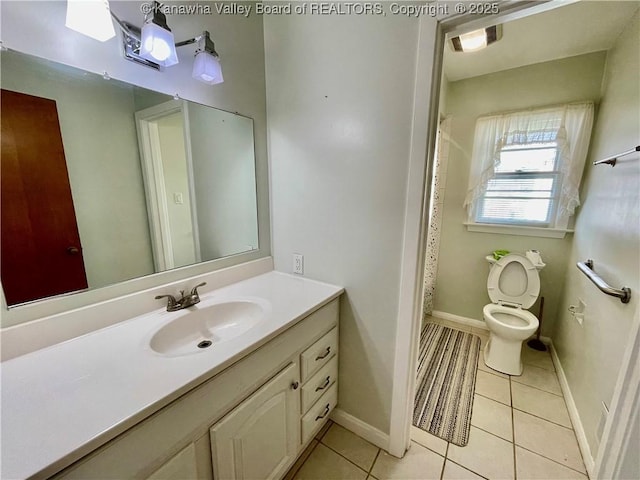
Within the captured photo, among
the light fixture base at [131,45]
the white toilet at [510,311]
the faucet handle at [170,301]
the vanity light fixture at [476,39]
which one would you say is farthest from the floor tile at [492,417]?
the light fixture base at [131,45]

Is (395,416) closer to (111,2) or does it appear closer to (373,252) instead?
(373,252)

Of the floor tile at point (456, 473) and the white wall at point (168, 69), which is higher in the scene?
the white wall at point (168, 69)

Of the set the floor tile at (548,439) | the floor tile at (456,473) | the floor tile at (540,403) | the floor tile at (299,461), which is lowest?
the floor tile at (299,461)

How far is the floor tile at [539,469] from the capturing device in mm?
1212

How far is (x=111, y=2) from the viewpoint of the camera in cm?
87

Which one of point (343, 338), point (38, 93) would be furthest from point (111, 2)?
point (343, 338)

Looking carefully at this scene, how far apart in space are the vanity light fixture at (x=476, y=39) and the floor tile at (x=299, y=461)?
8.08ft

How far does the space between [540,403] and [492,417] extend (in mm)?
382

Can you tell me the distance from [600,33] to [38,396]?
124 inches

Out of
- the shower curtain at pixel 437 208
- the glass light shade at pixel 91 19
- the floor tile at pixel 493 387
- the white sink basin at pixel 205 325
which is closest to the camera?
the glass light shade at pixel 91 19

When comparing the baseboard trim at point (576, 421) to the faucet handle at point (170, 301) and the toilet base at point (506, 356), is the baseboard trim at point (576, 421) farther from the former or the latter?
the faucet handle at point (170, 301)

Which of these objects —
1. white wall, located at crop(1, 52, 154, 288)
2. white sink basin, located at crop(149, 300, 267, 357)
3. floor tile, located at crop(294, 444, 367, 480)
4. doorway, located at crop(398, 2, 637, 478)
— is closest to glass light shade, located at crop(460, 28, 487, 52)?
doorway, located at crop(398, 2, 637, 478)

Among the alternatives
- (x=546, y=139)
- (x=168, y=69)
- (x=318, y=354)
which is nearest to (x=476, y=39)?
(x=546, y=139)

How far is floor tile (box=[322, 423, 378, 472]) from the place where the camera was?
1.29 m
